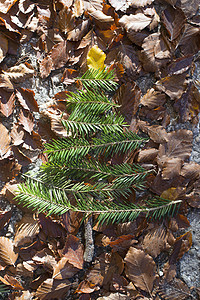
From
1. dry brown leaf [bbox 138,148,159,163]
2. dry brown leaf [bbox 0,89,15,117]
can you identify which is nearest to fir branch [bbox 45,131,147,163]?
dry brown leaf [bbox 138,148,159,163]

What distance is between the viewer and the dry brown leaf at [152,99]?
71 centimetres

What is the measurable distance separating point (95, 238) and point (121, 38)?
49 cm

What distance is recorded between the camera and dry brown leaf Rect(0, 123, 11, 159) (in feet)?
2.21

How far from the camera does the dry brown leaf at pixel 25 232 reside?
2.18ft

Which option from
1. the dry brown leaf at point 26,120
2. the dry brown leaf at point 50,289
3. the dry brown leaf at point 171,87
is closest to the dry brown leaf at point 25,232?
the dry brown leaf at point 50,289

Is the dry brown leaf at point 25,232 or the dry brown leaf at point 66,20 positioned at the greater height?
the dry brown leaf at point 66,20

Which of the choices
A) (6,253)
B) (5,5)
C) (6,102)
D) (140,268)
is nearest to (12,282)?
(6,253)

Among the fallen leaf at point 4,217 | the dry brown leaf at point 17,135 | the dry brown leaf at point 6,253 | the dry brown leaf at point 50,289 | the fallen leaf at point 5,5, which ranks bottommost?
the dry brown leaf at point 50,289

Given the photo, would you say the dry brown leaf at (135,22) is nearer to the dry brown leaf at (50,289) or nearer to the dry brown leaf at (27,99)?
the dry brown leaf at (27,99)

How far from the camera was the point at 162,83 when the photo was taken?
713mm

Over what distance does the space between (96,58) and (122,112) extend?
0.48 ft

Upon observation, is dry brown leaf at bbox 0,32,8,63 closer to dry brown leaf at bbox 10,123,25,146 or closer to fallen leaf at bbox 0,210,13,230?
dry brown leaf at bbox 10,123,25,146

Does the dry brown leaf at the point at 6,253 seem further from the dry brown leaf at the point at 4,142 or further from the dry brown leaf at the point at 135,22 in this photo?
the dry brown leaf at the point at 135,22

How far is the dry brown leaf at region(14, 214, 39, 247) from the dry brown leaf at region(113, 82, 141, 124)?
1.10 feet
